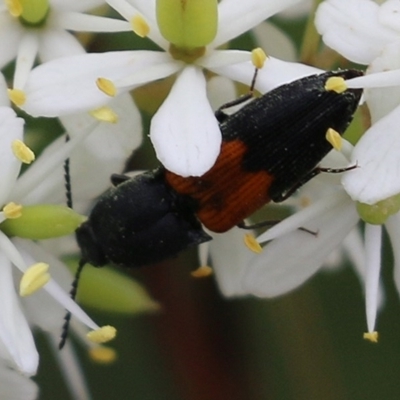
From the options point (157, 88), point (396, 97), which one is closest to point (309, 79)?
point (396, 97)

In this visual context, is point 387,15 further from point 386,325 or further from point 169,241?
point 386,325

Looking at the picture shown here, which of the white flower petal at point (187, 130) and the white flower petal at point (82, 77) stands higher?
the white flower petal at point (82, 77)

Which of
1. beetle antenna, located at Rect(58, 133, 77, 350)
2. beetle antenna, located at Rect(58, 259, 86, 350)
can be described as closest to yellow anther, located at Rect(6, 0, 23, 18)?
beetle antenna, located at Rect(58, 133, 77, 350)

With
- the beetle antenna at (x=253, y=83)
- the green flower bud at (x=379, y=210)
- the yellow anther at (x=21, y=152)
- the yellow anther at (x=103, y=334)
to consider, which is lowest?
the yellow anther at (x=103, y=334)

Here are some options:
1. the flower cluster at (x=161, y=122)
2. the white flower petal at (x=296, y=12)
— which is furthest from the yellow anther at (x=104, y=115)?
the white flower petal at (x=296, y=12)

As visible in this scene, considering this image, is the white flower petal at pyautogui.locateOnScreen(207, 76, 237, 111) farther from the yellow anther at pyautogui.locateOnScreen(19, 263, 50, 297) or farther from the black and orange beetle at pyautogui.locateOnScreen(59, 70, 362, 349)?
the yellow anther at pyautogui.locateOnScreen(19, 263, 50, 297)

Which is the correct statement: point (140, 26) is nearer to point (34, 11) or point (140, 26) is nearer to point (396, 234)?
point (34, 11)

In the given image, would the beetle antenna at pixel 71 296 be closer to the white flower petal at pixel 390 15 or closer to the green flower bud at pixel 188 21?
the green flower bud at pixel 188 21
